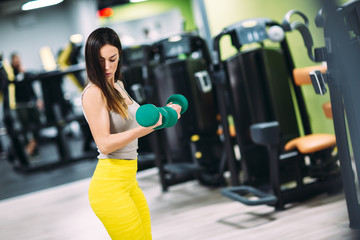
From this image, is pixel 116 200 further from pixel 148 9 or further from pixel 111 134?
pixel 148 9

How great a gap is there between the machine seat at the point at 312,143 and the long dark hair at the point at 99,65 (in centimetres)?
173

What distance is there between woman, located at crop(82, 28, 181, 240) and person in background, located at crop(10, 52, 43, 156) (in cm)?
538

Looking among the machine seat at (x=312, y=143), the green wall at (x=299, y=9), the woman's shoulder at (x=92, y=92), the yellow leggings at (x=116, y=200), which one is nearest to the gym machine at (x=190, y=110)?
the green wall at (x=299, y=9)

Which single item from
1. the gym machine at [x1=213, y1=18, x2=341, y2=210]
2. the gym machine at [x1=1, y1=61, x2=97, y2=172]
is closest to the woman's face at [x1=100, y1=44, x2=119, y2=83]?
the gym machine at [x1=213, y1=18, x2=341, y2=210]

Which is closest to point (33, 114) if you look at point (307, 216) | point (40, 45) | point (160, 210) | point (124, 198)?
point (40, 45)

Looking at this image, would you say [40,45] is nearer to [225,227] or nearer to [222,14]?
[222,14]

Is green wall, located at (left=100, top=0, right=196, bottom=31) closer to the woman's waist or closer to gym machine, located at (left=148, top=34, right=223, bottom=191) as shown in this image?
gym machine, located at (left=148, top=34, right=223, bottom=191)

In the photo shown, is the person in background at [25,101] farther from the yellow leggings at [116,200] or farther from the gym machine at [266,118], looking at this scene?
the yellow leggings at [116,200]

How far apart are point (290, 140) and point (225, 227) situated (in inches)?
34.4

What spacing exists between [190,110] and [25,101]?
15.0 ft

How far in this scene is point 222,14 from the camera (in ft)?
15.4

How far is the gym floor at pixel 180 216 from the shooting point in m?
2.36

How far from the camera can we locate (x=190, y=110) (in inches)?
143

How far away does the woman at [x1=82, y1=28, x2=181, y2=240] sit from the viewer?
4.17 feet
